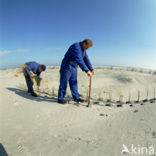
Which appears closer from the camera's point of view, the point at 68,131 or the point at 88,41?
the point at 68,131

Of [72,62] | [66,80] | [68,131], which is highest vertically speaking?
[72,62]

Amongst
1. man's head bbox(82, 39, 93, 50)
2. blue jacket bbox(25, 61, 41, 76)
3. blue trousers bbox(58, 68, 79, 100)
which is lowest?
blue trousers bbox(58, 68, 79, 100)

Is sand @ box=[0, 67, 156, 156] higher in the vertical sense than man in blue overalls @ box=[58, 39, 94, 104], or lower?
lower

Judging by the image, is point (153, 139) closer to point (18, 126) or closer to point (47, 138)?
point (47, 138)

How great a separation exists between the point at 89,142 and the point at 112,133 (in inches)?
20.1

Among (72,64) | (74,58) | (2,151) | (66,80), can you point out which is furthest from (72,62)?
(2,151)

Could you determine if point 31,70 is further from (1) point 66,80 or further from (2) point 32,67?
(1) point 66,80

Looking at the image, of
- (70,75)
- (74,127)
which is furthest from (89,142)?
(70,75)

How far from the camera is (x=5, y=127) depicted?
8.12 feet

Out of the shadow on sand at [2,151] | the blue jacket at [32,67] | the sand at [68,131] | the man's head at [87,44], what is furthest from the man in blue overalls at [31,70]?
the shadow on sand at [2,151]

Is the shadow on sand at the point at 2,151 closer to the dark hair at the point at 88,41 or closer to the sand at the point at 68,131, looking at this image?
the sand at the point at 68,131

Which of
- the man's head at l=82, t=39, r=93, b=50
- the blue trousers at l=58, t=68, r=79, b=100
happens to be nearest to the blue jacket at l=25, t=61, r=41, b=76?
the blue trousers at l=58, t=68, r=79, b=100

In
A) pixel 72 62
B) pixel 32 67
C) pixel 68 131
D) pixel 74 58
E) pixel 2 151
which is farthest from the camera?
pixel 32 67

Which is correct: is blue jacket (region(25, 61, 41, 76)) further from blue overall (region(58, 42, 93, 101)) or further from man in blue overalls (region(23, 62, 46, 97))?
blue overall (region(58, 42, 93, 101))
